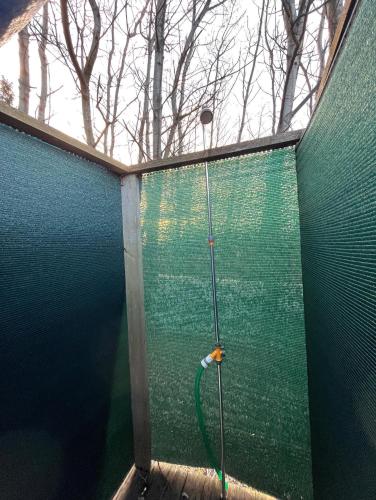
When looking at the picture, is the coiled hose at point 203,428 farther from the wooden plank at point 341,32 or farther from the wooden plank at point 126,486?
the wooden plank at point 341,32

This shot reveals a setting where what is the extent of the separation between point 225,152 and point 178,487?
2174 millimetres

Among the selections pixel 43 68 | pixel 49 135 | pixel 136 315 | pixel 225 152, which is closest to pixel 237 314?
pixel 136 315

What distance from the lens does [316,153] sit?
940 mm

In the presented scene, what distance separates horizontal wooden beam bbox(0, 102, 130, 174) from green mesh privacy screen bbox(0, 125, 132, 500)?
36 mm

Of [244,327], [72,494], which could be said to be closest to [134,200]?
[244,327]

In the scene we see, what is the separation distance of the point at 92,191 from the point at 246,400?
1.56 m

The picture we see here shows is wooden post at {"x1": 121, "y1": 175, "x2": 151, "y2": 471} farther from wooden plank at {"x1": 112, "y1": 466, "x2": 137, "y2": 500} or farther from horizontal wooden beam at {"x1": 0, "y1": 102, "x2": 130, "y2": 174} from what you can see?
horizontal wooden beam at {"x1": 0, "y1": 102, "x2": 130, "y2": 174}

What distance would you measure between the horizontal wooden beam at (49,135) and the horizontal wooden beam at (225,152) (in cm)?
22

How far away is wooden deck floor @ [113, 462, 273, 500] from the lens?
1.49 metres

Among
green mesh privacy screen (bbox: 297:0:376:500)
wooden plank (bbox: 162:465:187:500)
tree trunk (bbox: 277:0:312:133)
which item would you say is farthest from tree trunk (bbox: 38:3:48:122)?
wooden plank (bbox: 162:465:187:500)

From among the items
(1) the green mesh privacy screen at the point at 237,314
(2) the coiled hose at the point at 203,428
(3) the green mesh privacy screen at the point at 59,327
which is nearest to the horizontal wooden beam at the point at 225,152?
(1) the green mesh privacy screen at the point at 237,314

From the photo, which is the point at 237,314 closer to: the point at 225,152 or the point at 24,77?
the point at 225,152

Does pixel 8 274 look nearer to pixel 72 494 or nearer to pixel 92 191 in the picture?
pixel 92 191

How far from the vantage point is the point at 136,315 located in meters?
Result: 1.62
